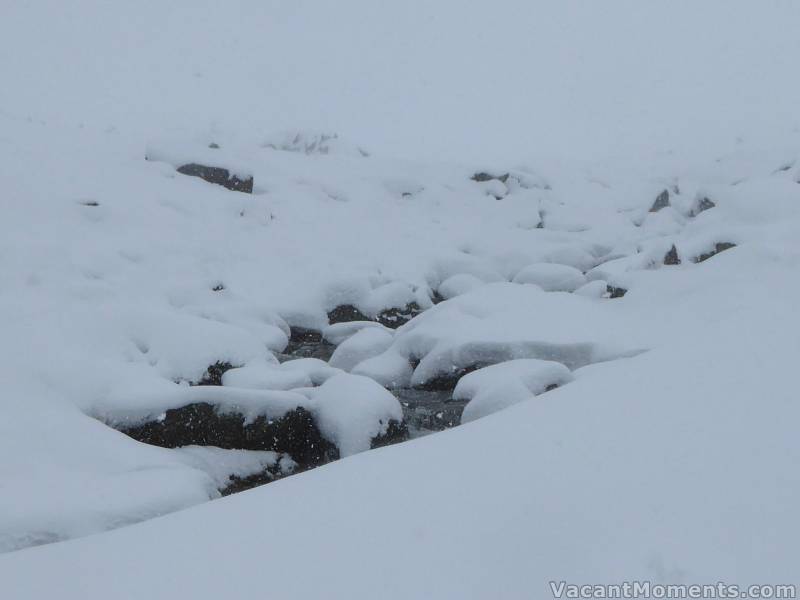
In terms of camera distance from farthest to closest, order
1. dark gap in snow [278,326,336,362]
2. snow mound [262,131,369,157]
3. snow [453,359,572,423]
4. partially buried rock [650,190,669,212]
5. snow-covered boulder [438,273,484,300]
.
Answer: snow mound [262,131,369,157] < partially buried rock [650,190,669,212] < snow-covered boulder [438,273,484,300] < dark gap in snow [278,326,336,362] < snow [453,359,572,423]

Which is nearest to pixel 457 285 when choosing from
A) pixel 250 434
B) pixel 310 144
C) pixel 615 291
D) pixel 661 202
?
pixel 615 291

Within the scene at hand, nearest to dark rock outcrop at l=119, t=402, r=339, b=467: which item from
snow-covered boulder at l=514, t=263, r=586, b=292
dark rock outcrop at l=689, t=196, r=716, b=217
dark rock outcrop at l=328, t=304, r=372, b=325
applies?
dark rock outcrop at l=328, t=304, r=372, b=325

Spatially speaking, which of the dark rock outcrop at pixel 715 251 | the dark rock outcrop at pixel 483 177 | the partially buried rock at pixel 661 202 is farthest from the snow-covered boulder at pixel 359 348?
the partially buried rock at pixel 661 202

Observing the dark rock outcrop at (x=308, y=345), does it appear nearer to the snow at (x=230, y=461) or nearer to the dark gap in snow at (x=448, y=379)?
the dark gap in snow at (x=448, y=379)

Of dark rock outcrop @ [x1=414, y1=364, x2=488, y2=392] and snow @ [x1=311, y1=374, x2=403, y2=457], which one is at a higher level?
snow @ [x1=311, y1=374, x2=403, y2=457]

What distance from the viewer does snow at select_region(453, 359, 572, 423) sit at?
3926 millimetres

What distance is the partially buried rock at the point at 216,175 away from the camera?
846 cm

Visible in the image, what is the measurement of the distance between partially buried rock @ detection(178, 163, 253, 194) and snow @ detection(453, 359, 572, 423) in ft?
16.5

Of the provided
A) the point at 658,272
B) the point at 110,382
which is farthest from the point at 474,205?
the point at 110,382

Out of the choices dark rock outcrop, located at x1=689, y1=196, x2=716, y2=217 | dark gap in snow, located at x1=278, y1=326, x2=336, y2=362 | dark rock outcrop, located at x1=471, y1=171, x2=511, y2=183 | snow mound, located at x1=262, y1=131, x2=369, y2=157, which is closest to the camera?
dark gap in snow, located at x1=278, y1=326, x2=336, y2=362

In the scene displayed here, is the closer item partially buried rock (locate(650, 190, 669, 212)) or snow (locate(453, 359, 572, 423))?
snow (locate(453, 359, 572, 423))

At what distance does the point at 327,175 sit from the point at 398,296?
11.8ft

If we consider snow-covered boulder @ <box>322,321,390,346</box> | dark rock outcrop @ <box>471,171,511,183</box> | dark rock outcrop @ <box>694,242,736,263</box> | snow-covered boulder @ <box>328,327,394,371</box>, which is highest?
dark rock outcrop @ <box>694,242,736,263</box>

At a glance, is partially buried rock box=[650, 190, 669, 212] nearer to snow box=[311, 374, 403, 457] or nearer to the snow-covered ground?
the snow-covered ground
